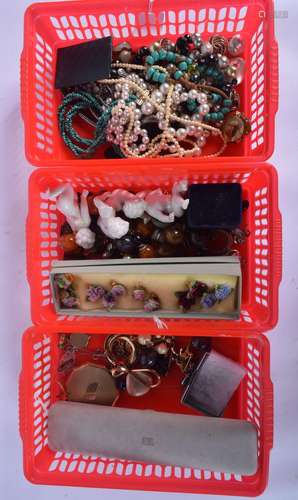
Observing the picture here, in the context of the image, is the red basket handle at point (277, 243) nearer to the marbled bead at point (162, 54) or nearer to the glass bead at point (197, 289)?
the glass bead at point (197, 289)

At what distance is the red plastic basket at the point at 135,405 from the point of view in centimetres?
70

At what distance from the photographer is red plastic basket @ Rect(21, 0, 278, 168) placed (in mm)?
731

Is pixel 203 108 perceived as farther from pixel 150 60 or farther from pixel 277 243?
pixel 277 243

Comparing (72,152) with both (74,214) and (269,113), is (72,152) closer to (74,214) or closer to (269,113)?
(74,214)

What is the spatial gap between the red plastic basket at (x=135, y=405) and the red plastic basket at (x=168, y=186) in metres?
0.03

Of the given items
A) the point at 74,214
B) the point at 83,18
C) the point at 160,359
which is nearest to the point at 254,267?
the point at 160,359

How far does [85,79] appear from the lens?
764mm

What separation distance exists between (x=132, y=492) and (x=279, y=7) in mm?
1100

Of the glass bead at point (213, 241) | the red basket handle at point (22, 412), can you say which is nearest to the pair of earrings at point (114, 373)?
the red basket handle at point (22, 412)

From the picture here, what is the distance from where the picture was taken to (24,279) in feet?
2.93

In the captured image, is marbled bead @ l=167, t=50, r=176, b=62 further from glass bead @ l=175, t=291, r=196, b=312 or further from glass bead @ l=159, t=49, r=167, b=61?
glass bead @ l=175, t=291, r=196, b=312

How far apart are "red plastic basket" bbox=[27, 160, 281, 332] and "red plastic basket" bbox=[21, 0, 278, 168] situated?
0.07 metres

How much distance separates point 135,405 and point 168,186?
0.47 meters

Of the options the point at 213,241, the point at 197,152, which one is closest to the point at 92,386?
the point at 213,241
